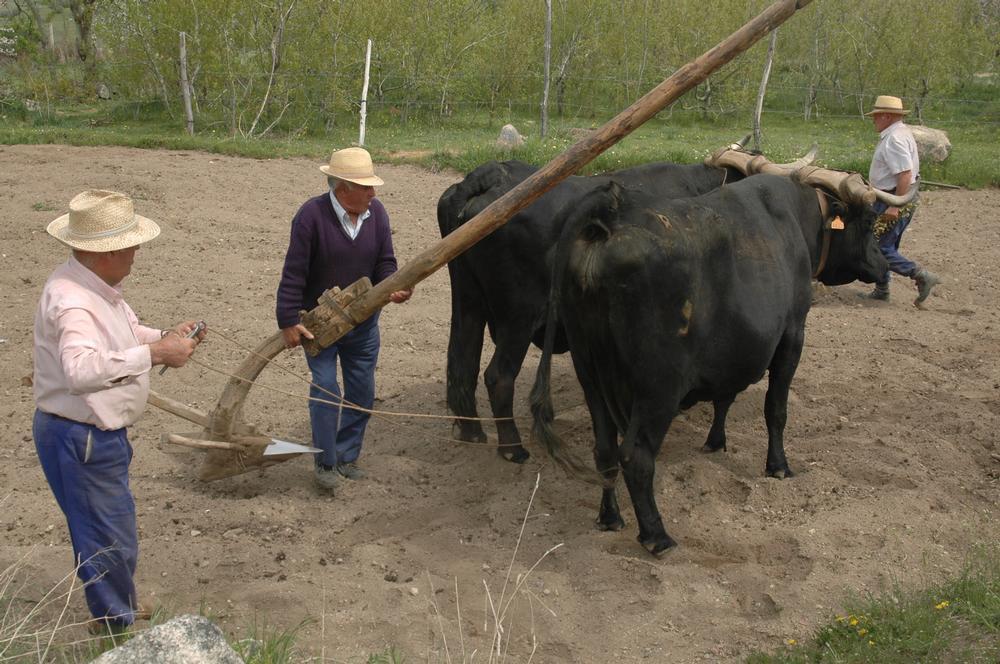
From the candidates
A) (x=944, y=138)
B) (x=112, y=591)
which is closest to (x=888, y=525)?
(x=112, y=591)

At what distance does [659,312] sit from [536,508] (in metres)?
1.48

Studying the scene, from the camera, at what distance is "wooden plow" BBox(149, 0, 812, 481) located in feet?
14.0

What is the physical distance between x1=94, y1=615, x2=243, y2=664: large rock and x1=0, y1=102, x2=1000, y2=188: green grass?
1090 cm

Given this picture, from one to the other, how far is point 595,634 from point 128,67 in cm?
1920

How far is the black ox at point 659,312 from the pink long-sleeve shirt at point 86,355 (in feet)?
7.18

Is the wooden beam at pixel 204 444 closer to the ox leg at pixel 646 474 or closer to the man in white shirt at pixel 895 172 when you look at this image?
the ox leg at pixel 646 474

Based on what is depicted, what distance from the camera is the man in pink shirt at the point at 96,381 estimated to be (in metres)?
3.57

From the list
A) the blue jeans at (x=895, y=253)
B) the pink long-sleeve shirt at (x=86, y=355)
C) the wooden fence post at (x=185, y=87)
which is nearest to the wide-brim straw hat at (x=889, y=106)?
the blue jeans at (x=895, y=253)

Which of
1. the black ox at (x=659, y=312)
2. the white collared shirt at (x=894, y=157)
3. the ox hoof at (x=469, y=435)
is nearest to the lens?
the black ox at (x=659, y=312)

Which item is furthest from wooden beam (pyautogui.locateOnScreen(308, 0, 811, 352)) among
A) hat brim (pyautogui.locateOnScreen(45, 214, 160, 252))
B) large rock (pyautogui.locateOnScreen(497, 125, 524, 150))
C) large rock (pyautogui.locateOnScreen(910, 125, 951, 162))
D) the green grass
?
large rock (pyautogui.locateOnScreen(497, 125, 524, 150))

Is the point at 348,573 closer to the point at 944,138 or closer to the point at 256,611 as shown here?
the point at 256,611

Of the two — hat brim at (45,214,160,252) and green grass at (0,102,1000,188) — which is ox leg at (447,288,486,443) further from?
green grass at (0,102,1000,188)

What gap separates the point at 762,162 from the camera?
7.00m

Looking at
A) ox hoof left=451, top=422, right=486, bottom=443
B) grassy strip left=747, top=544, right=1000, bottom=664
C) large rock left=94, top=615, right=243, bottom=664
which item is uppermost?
large rock left=94, top=615, right=243, bottom=664
